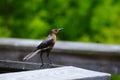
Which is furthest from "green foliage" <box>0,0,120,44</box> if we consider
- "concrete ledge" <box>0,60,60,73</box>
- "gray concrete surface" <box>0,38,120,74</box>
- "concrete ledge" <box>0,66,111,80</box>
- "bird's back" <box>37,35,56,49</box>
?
"concrete ledge" <box>0,66,111,80</box>

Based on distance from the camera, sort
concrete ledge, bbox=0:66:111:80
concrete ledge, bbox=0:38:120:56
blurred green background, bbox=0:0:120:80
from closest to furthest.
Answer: concrete ledge, bbox=0:66:111:80
concrete ledge, bbox=0:38:120:56
blurred green background, bbox=0:0:120:80

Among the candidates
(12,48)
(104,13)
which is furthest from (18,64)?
(104,13)

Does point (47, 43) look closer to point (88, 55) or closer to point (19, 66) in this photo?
point (19, 66)

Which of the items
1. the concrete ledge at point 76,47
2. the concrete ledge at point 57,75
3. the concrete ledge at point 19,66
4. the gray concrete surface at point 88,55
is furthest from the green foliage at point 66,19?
the concrete ledge at point 57,75

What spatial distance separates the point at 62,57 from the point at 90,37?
2288 millimetres

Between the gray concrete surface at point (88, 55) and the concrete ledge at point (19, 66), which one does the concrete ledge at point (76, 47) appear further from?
the concrete ledge at point (19, 66)

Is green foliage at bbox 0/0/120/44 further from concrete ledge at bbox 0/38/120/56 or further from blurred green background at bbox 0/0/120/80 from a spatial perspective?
concrete ledge at bbox 0/38/120/56

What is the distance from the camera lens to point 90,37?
697cm

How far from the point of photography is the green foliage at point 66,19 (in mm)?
6750

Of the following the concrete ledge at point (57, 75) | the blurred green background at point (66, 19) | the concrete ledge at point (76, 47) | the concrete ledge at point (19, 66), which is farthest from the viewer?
the blurred green background at point (66, 19)

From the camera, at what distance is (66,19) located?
6855mm

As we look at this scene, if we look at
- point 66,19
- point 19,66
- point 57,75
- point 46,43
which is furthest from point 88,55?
point 66,19

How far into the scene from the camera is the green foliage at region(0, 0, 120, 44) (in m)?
6.75

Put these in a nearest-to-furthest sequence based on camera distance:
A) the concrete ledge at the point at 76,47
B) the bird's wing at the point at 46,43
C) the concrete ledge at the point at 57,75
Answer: the concrete ledge at the point at 57,75 → the bird's wing at the point at 46,43 → the concrete ledge at the point at 76,47
